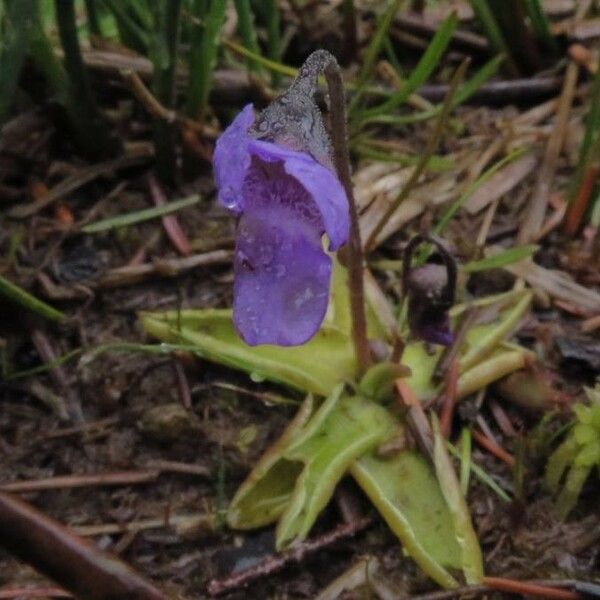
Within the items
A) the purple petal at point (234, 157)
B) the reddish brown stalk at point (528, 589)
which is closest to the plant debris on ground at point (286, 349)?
the reddish brown stalk at point (528, 589)

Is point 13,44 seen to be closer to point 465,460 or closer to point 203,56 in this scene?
point 203,56

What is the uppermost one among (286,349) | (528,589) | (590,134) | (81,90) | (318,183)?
(318,183)

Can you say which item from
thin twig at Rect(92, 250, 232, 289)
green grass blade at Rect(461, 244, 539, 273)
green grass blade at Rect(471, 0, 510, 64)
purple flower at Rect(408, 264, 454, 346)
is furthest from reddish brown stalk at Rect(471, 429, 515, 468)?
green grass blade at Rect(471, 0, 510, 64)

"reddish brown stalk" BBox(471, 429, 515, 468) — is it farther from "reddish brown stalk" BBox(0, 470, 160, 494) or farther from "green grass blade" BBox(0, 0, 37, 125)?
"green grass blade" BBox(0, 0, 37, 125)

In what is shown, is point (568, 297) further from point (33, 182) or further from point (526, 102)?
point (33, 182)

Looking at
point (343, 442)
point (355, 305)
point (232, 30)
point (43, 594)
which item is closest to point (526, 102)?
point (232, 30)

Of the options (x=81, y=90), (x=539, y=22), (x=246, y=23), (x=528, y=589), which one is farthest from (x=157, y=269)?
(x=539, y=22)

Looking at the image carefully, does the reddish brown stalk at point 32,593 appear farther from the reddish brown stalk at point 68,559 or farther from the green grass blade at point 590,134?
the green grass blade at point 590,134
